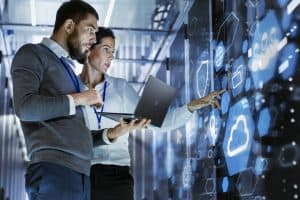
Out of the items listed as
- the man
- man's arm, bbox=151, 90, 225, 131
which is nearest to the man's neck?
the man

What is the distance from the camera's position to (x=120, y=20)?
14.3ft

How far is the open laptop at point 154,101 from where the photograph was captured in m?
1.93

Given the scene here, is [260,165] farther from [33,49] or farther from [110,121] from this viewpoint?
[33,49]

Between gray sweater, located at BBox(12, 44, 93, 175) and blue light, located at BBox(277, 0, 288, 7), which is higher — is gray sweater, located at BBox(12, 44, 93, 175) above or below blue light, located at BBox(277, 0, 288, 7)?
below

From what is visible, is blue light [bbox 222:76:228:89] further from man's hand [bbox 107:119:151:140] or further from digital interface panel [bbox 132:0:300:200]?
man's hand [bbox 107:119:151:140]

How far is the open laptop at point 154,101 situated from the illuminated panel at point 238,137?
0.36 m

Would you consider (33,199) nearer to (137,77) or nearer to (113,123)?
(113,123)

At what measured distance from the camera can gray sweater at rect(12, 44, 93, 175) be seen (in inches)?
66.9

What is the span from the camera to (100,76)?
2400 millimetres

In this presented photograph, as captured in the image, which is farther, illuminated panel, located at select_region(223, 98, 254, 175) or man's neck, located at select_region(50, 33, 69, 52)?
illuminated panel, located at select_region(223, 98, 254, 175)

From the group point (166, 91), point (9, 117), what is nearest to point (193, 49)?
point (166, 91)

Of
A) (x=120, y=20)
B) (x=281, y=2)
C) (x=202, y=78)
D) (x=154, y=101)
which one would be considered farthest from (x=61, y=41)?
(x=120, y=20)

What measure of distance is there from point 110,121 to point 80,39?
55cm

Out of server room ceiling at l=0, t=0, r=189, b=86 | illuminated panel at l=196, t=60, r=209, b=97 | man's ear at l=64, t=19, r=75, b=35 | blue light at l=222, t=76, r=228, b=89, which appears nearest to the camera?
man's ear at l=64, t=19, r=75, b=35
